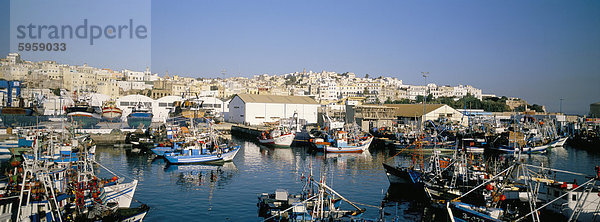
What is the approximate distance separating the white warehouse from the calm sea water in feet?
61.9

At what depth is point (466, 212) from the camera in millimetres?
14469

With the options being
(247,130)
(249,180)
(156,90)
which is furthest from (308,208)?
(156,90)

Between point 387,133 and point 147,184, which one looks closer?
point 147,184

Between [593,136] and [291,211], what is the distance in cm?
4447

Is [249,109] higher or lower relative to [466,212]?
higher

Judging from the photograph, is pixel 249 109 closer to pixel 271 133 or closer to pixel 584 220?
pixel 271 133

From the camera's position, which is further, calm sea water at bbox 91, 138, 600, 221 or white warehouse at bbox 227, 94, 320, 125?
white warehouse at bbox 227, 94, 320, 125

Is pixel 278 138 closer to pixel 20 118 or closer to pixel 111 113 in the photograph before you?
pixel 111 113

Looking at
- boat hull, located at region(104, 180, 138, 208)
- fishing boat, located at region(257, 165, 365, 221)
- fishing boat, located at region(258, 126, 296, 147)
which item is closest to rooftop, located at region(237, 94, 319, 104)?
fishing boat, located at region(258, 126, 296, 147)

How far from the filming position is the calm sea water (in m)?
17.2

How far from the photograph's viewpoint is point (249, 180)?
23.2 metres

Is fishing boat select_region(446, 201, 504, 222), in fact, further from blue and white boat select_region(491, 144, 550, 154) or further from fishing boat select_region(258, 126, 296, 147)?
blue and white boat select_region(491, 144, 550, 154)

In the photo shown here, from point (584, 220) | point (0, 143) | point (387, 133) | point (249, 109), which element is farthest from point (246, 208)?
point (249, 109)

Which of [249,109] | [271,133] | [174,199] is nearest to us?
[174,199]
